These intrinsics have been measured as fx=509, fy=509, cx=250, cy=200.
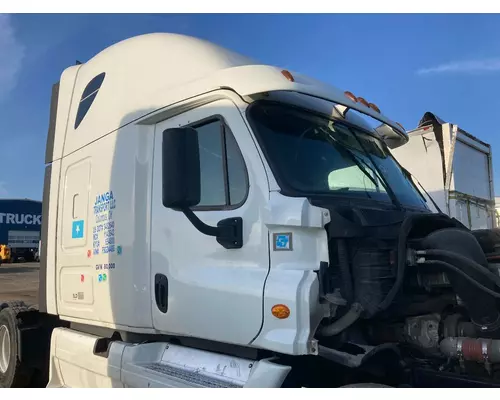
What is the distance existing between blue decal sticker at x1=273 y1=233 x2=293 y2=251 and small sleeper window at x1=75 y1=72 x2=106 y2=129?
247 cm

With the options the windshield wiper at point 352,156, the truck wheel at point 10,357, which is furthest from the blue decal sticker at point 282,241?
the truck wheel at point 10,357

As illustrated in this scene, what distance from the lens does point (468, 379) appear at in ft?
8.93

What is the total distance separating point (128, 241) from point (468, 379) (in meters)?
2.46

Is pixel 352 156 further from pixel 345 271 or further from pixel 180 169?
pixel 180 169

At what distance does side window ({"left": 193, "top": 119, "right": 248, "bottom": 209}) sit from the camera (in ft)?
10.8

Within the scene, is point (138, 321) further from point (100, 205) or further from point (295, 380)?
point (295, 380)

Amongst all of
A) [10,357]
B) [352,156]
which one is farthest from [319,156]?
[10,357]

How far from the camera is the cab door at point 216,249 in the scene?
3.11m

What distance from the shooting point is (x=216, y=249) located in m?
3.31

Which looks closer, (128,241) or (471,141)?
(128,241)

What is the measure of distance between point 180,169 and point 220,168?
17.8 inches

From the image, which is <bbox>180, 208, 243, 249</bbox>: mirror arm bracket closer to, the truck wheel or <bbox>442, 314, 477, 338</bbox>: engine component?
<bbox>442, 314, 477, 338</bbox>: engine component

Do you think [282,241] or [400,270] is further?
[282,241]

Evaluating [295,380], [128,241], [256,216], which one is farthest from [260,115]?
[295,380]
